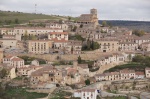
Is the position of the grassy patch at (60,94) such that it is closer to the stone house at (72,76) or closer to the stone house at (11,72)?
the stone house at (72,76)

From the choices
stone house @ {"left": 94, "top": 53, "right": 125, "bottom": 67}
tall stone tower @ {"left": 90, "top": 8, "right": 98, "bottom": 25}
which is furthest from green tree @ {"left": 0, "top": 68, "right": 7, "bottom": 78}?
tall stone tower @ {"left": 90, "top": 8, "right": 98, "bottom": 25}

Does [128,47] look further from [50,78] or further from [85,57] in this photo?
[50,78]

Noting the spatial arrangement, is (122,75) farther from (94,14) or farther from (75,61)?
(94,14)

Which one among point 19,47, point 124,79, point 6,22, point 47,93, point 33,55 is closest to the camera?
point 47,93

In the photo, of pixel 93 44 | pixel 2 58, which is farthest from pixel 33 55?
pixel 93 44

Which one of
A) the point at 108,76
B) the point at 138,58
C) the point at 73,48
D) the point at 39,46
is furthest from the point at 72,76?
the point at 138,58

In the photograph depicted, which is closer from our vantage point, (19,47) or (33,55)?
(33,55)

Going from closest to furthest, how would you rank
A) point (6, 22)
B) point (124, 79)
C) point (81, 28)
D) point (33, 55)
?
point (124, 79) → point (33, 55) → point (81, 28) → point (6, 22)
